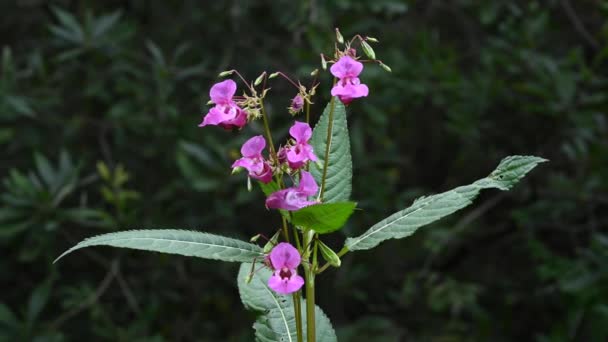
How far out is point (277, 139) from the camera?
3.33 meters

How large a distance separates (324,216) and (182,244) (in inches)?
8.6

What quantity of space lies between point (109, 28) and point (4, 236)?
0.98 m

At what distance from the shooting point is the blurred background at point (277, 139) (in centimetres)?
330

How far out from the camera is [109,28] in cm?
344

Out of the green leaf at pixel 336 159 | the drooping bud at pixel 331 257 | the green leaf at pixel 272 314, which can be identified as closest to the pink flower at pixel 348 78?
the green leaf at pixel 336 159

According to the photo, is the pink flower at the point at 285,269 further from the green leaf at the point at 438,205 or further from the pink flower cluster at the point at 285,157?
the green leaf at the point at 438,205

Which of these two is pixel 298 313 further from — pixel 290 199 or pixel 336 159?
pixel 336 159

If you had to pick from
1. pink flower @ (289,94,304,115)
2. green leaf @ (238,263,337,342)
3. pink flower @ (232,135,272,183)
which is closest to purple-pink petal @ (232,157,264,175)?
pink flower @ (232,135,272,183)

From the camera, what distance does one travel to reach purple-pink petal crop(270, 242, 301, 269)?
114 centimetres

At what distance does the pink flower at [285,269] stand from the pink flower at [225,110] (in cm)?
22

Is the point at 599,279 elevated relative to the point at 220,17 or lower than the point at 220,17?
lower

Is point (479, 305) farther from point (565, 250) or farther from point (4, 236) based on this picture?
point (4, 236)

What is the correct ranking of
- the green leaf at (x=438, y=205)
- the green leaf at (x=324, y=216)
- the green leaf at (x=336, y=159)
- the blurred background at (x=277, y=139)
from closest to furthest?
the green leaf at (x=324, y=216)
the green leaf at (x=438, y=205)
the green leaf at (x=336, y=159)
the blurred background at (x=277, y=139)

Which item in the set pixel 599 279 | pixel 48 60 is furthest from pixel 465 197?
pixel 48 60
